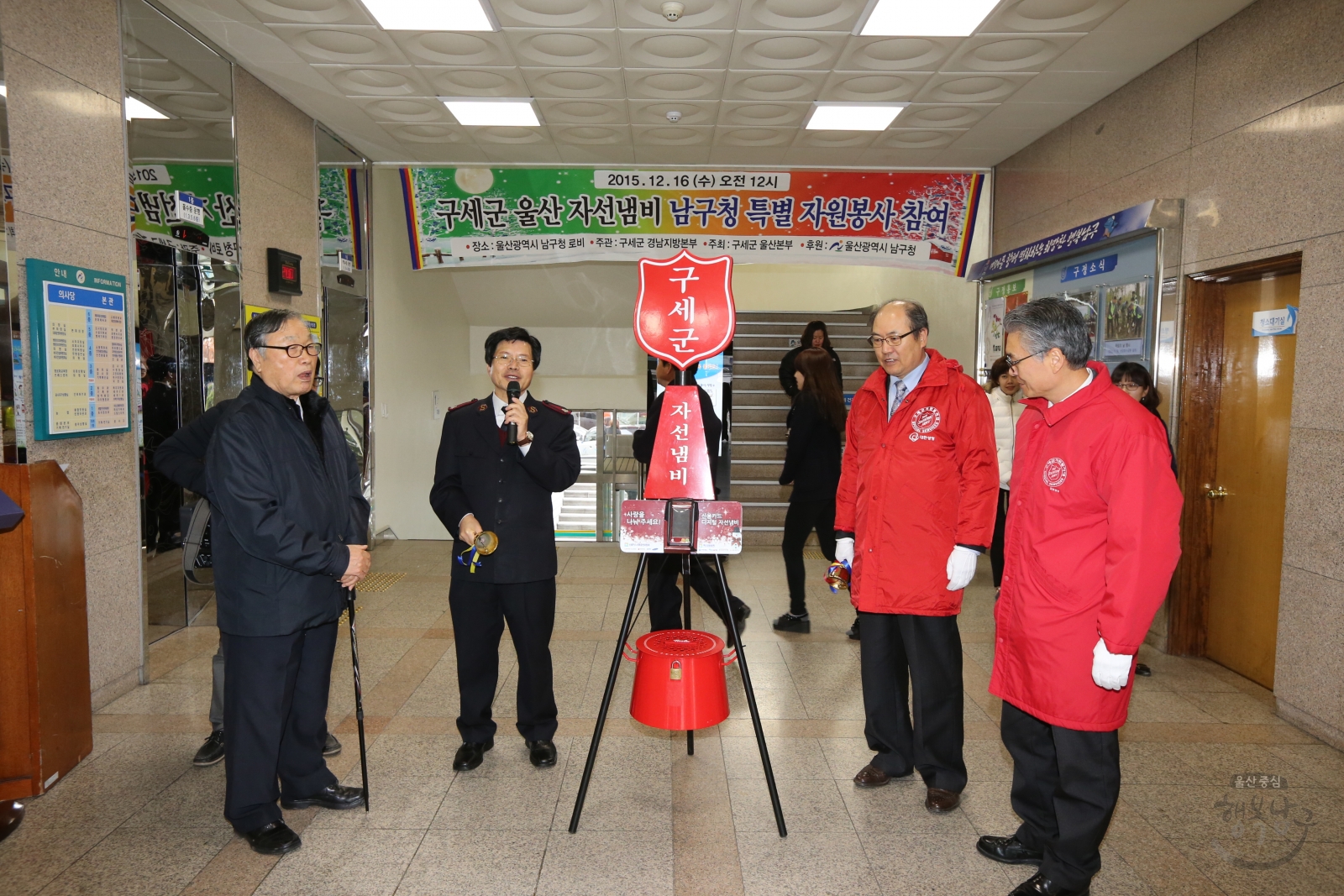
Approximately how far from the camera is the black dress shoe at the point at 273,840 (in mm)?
2467

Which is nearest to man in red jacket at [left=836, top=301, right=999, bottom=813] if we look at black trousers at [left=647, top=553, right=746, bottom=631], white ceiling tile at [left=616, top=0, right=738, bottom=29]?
black trousers at [left=647, top=553, right=746, bottom=631]

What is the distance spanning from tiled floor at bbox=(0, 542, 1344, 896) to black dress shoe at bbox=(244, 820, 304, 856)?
3 cm

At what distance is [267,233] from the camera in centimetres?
519

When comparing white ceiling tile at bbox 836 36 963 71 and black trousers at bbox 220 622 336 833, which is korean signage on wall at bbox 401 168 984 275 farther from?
black trousers at bbox 220 622 336 833

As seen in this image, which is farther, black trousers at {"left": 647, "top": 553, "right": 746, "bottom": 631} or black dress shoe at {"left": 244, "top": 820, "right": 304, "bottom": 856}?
black trousers at {"left": 647, "top": 553, "right": 746, "bottom": 631}

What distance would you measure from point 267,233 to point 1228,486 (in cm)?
570

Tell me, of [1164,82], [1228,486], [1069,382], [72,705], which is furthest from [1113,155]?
[72,705]

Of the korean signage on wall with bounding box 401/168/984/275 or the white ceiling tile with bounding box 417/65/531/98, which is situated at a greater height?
the white ceiling tile with bounding box 417/65/531/98

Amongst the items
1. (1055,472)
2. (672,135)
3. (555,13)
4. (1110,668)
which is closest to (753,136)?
(672,135)

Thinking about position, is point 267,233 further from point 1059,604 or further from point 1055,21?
point 1059,604

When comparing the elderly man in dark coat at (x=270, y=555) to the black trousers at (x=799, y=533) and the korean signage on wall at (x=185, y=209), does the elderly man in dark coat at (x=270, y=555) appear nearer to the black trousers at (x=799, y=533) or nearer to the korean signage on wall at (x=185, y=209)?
the korean signage on wall at (x=185, y=209)

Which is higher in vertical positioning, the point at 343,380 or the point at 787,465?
the point at 343,380

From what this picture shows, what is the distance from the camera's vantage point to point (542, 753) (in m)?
3.05

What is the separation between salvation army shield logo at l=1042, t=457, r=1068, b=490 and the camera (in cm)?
213
